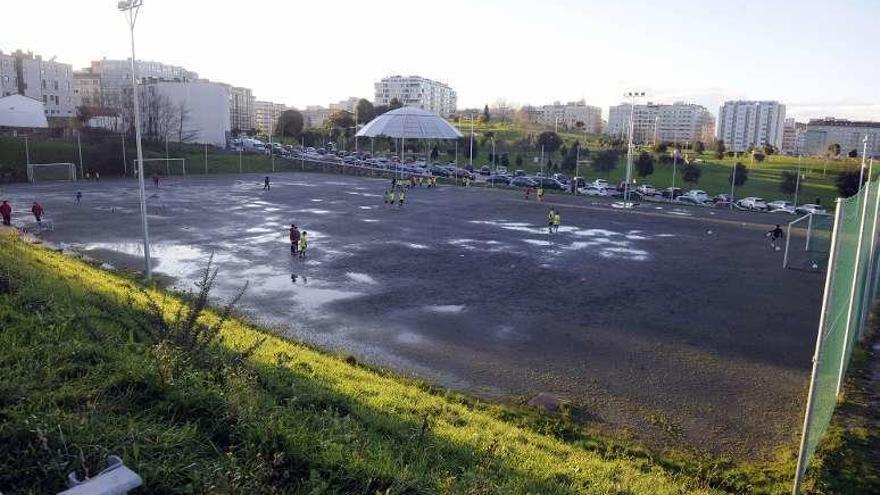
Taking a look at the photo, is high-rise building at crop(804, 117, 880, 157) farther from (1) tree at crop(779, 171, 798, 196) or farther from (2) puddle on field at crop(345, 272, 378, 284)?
(2) puddle on field at crop(345, 272, 378, 284)

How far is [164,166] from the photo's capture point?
5741 centimetres

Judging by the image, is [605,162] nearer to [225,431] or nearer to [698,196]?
[698,196]

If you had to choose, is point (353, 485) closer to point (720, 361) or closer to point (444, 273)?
point (720, 361)

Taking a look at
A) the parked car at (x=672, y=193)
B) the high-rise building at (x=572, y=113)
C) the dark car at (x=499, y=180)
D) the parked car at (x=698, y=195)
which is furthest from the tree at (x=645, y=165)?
the high-rise building at (x=572, y=113)

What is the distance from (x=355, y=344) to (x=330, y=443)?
7.81 m

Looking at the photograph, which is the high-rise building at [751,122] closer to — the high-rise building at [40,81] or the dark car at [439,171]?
the dark car at [439,171]

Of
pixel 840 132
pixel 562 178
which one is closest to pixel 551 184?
pixel 562 178

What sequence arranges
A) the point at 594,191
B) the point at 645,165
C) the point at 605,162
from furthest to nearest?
the point at 605,162, the point at 645,165, the point at 594,191

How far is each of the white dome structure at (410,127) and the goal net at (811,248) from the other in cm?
3597

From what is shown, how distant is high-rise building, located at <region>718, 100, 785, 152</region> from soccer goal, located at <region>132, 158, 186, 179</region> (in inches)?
4642

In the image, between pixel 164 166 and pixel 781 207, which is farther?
pixel 164 166

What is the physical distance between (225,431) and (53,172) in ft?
178

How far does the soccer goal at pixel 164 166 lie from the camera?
2154 inches

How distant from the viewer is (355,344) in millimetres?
12516
